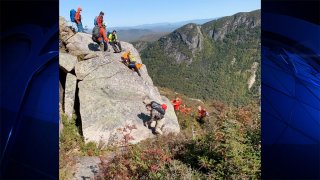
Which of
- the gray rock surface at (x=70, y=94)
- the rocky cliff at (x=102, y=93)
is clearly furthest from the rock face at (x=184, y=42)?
the gray rock surface at (x=70, y=94)

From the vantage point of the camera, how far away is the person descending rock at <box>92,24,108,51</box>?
16.2m

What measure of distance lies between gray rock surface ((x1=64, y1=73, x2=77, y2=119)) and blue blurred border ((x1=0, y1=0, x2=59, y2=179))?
26.1 ft

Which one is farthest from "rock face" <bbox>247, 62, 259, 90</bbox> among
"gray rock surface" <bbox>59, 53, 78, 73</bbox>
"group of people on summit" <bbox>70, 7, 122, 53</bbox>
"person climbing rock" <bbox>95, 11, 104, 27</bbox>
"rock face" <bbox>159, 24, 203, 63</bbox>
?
"gray rock surface" <bbox>59, 53, 78, 73</bbox>

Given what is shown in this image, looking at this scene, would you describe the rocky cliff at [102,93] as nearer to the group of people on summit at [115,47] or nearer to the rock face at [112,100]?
the rock face at [112,100]

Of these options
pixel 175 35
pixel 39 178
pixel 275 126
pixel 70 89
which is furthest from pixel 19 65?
pixel 175 35

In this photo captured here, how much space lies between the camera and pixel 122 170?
29.0 ft

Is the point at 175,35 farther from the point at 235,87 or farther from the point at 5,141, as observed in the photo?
the point at 5,141

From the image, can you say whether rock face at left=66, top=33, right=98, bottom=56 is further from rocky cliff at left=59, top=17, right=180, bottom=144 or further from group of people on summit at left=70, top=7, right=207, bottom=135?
group of people on summit at left=70, top=7, right=207, bottom=135

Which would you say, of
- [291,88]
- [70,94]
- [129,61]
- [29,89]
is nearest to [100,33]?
[129,61]

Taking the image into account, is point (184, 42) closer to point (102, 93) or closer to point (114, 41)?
point (114, 41)

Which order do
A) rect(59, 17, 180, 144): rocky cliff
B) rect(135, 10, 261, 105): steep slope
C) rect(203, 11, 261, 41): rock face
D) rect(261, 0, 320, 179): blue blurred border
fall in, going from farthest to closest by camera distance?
rect(203, 11, 261, 41): rock face < rect(135, 10, 261, 105): steep slope < rect(59, 17, 180, 144): rocky cliff < rect(261, 0, 320, 179): blue blurred border

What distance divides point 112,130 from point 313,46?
8939mm

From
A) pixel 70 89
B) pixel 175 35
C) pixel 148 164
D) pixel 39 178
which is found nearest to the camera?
pixel 39 178

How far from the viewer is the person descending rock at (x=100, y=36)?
53.2 ft
